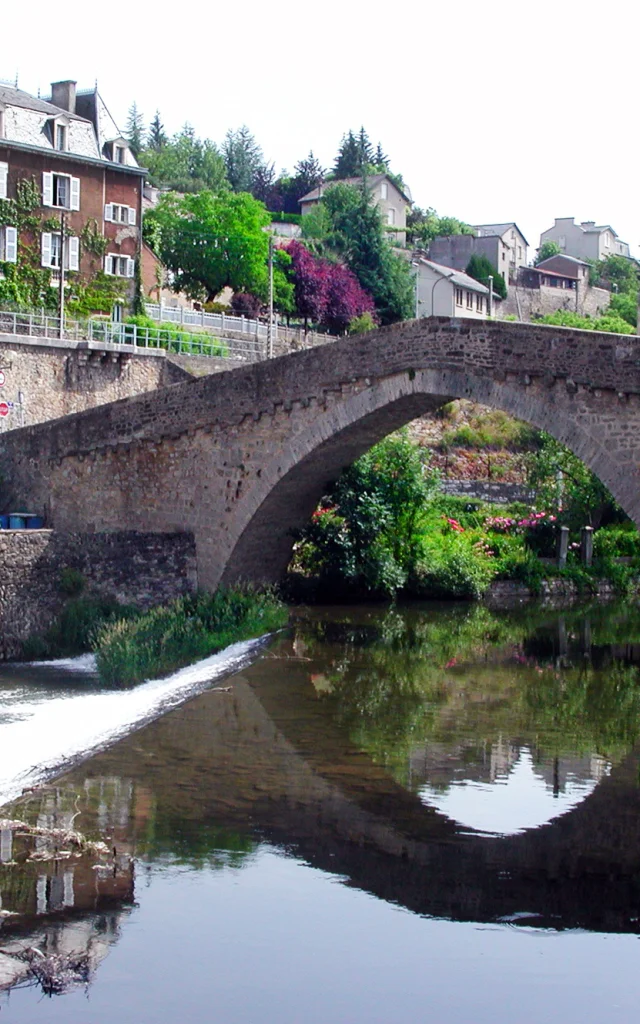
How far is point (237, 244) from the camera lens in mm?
50469

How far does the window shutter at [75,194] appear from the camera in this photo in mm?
37531

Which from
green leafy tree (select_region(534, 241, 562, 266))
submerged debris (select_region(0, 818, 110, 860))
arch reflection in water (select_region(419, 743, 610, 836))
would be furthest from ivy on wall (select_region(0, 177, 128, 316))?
green leafy tree (select_region(534, 241, 562, 266))

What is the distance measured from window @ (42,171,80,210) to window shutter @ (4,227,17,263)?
146 centimetres

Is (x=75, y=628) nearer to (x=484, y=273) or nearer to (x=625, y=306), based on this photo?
(x=484, y=273)

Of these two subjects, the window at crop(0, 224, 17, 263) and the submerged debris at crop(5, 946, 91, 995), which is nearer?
the submerged debris at crop(5, 946, 91, 995)

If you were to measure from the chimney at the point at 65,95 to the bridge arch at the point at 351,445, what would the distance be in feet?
71.4

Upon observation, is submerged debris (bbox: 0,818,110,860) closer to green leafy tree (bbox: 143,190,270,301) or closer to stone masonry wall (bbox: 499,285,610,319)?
green leafy tree (bbox: 143,190,270,301)

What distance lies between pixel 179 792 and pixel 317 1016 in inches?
170

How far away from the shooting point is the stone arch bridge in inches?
639

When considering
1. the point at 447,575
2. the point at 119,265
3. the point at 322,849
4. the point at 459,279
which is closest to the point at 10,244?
the point at 119,265

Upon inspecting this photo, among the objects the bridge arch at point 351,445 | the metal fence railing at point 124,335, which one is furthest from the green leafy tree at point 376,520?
the metal fence railing at point 124,335

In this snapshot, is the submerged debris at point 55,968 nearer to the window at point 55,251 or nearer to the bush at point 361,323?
the window at point 55,251

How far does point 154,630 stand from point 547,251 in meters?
79.2

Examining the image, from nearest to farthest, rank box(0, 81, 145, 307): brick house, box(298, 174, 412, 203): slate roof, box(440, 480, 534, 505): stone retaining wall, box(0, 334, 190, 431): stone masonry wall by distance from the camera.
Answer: box(0, 334, 190, 431): stone masonry wall
box(440, 480, 534, 505): stone retaining wall
box(0, 81, 145, 307): brick house
box(298, 174, 412, 203): slate roof
